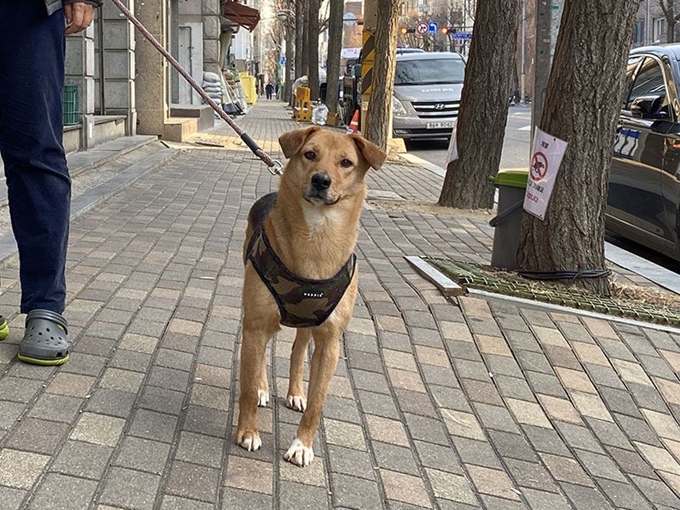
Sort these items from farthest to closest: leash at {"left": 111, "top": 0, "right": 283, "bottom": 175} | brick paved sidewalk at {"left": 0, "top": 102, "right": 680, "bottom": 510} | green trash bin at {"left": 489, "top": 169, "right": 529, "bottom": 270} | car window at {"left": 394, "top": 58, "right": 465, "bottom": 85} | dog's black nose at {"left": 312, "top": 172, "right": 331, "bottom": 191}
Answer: car window at {"left": 394, "top": 58, "right": 465, "bottom": 85}
green trash bin at {"left": 489, "top": 169, "right": 529, "bottom": 270}
leash at {"left": 111, "top": 0, "right": 283, "bottom": 175}
dog's black nose at {"left": 312, "top": 172, "right": 331, "bottom": 191}
brick paved sidewalk at {"left": 0, "top": 102, "right": 680, "bottom": 510}

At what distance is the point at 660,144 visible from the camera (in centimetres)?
700

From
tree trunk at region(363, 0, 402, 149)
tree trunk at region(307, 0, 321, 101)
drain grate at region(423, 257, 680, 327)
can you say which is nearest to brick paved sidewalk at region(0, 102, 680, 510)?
drain grate at region(423, 257, 680, 327)

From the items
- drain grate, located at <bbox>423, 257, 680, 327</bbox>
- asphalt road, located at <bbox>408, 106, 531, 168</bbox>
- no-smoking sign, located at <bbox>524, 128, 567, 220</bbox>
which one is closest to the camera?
drain grate, located at <bbox>423, 257, 680, 327</bbox>

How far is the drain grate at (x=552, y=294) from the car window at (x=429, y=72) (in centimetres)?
1527

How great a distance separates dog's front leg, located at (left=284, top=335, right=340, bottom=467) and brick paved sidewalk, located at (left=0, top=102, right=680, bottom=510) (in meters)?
0.06

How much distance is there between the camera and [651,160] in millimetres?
7098

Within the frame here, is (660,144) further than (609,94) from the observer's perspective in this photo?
Yes

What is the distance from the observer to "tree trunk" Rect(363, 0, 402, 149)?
14625 mm

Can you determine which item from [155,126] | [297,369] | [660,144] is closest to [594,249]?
[660,144]

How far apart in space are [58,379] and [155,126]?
12.4m

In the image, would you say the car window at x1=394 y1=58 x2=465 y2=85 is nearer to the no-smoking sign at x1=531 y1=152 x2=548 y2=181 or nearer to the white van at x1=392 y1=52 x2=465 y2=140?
the white van at x1=392 y1=52 x2=465 y2=140

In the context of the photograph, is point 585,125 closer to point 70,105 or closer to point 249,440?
point 249,440

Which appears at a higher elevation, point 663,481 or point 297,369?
point 297,369

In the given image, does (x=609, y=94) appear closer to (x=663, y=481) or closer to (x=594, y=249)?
(x=594, y=249)
